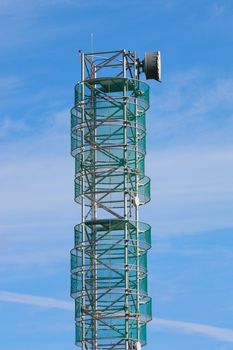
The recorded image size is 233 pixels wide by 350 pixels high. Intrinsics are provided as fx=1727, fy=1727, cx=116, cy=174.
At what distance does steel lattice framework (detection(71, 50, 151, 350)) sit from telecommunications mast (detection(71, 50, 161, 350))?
0.06 metres

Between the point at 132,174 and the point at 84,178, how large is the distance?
313 centimetres

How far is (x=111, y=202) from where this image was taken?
366 feet

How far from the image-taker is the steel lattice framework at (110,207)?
10950cm

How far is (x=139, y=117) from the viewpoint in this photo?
11375cm

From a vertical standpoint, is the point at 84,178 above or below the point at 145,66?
below

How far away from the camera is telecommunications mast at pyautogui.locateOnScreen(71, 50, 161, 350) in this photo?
10950 centimetres

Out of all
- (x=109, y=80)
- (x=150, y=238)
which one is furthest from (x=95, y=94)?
(x=150, y=238)

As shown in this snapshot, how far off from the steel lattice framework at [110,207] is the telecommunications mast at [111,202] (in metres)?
0.06

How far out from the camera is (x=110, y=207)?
11156cm

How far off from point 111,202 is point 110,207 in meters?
0.35

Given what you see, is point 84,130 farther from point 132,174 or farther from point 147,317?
point 147,317

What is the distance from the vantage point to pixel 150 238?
11194 centimetres

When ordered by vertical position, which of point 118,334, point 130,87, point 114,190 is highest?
point 130,87

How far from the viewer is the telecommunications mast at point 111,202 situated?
10950 cm
